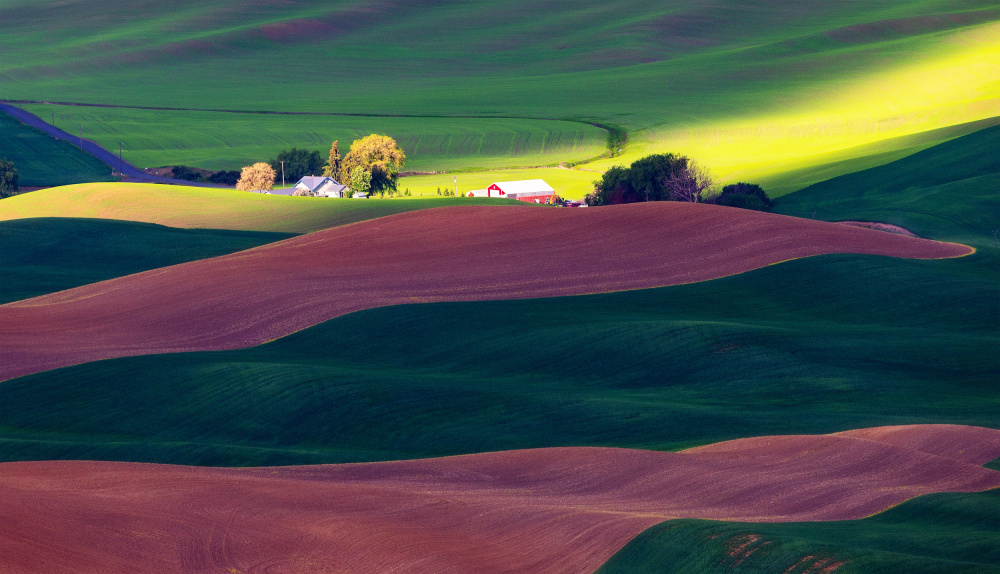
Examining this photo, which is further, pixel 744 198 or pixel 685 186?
pixel 685 186

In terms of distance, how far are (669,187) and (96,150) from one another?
8037 centimetres

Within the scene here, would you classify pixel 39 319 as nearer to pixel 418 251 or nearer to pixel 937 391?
pixel 418 251

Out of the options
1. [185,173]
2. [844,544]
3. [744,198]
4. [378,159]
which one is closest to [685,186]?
[744,198]

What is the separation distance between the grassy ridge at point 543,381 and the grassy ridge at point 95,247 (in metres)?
24.6

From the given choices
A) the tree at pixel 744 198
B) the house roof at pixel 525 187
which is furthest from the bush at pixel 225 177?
the tree at pixel 744 198

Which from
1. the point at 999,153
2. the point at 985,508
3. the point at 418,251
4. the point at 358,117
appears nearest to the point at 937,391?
the point at 985,508

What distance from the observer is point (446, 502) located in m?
19.8

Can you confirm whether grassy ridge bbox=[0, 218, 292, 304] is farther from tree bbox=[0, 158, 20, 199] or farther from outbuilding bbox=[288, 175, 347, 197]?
outbuilding bbox=[288, 175, 347, 197]

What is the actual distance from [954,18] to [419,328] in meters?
162

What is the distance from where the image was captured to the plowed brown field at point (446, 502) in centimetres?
1683

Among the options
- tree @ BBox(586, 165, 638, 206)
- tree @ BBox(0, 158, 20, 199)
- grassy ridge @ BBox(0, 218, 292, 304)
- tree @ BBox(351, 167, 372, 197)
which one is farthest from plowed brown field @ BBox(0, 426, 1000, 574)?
tree @ BBox(0, 158, 20, 199)

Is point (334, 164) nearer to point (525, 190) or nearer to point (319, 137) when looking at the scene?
point (319, 137)

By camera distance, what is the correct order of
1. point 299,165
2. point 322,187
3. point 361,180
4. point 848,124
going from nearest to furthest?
1. point 361,180
2. point 322,187
3. point 848,124
4. point 299,165

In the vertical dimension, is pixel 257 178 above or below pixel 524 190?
above
